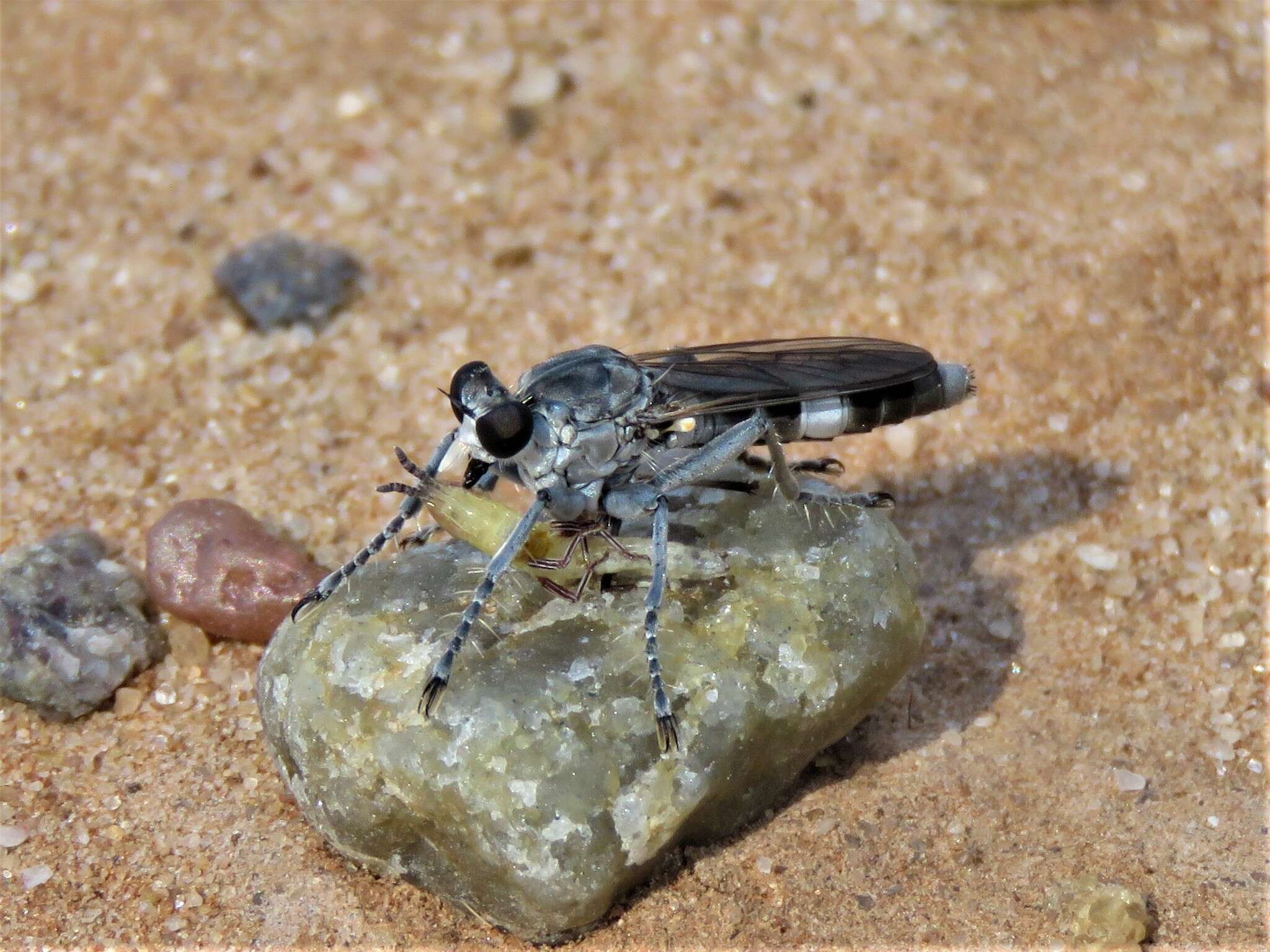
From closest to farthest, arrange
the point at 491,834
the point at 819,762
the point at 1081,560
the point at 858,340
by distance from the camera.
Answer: the point at 491,834, the point at 819,762, the point at 858,340, the point at 1081,560

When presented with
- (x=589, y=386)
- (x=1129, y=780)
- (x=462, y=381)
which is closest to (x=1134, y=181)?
(x=1129, y=780)

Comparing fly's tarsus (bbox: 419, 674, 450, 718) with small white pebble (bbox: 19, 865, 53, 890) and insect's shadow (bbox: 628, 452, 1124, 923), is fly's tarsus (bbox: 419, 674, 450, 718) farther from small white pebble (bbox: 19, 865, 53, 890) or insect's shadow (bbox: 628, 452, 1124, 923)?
small white pebble (bbox: 19, 865, 53, 890)

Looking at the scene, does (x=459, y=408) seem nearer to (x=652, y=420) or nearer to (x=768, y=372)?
(x=652, y=420)

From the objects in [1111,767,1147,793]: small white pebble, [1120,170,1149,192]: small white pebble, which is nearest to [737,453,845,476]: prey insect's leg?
[1111,767,1147,793]: small white pebble

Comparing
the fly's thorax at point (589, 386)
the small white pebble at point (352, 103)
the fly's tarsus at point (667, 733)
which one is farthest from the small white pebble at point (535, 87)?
the fly's tarsus at point (667, 733)

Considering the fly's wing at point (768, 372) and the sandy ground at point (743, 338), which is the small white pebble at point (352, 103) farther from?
the fly's wing at point (768, 372)

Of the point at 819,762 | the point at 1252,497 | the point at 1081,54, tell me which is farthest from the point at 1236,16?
the point at 819,762

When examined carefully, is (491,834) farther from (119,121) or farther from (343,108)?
(119,121)
